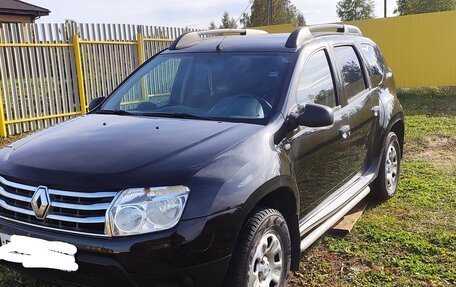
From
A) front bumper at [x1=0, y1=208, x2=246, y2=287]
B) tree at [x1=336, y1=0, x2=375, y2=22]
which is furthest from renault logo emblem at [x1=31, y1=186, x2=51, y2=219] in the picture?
tree at [x1=336, y1=0, x2=375, y2=22]

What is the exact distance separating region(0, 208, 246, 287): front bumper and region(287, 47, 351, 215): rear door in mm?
977

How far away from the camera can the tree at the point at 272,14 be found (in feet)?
139

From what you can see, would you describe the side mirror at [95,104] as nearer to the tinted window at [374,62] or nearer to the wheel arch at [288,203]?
the wheel arch at [288,203]

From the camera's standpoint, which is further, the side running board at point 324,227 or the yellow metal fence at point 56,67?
the yellow metal fence at point 56,67

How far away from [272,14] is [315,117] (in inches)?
1718

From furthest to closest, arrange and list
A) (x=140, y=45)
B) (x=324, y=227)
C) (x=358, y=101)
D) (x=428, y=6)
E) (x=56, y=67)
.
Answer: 1. (x=428, y=6)
2. (x=140, y=45)
3. (x=56, y=67)
4. (x=358, y=101)
5. (x=324, y=227)

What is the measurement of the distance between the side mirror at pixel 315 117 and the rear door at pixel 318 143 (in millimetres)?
125

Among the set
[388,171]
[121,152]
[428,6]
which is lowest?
[388,171]

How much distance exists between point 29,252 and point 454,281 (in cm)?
296

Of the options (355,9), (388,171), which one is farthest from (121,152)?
(355,9)

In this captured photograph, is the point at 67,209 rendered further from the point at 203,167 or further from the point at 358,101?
the point at 358,101

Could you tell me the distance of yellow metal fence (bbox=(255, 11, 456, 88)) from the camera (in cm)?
1391

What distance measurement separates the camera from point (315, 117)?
9.86 feet

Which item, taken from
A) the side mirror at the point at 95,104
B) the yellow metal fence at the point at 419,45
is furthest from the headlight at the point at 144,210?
the yellow metal fence at the point at 419,45
